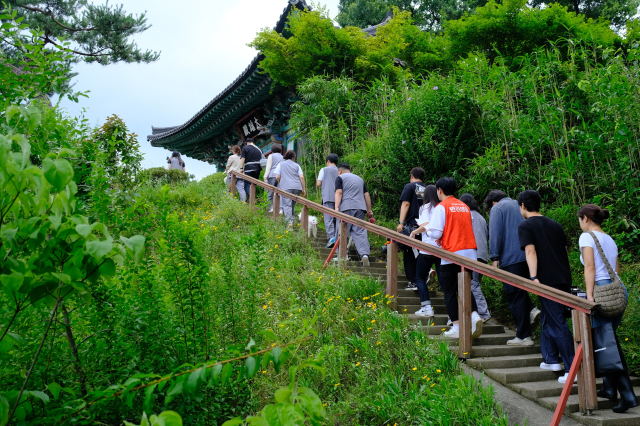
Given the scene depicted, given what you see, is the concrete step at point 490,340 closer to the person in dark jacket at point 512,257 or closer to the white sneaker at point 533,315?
the person in dark jacket at point 512,257

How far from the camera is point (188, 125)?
19078mm

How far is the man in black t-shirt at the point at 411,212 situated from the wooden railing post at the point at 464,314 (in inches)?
66.6

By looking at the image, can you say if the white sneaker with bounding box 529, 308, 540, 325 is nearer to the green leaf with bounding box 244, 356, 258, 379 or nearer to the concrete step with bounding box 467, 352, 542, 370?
the concrete step with bounding box 467, 352, 542, 370

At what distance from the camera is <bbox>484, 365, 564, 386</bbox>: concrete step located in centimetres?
419

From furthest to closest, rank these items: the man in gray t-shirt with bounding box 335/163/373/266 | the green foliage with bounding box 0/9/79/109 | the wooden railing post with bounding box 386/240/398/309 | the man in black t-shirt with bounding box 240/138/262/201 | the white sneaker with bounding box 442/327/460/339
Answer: the man in black t-shirt with bounding box 240/138/262/201 < the man in gray t-shirt with bounding box 335/163/373/266 < the wooden railing post with bounding box 386/240/398/309 < the white sneaker with bounding box 442/327/460/339 < the green foliage with bounding box 0/9/79/109

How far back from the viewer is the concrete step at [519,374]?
4191 mm

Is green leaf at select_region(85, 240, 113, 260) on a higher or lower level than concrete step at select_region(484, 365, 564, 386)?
higher

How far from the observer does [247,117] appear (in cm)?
1753

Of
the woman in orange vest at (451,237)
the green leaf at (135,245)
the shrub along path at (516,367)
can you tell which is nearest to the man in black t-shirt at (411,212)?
the shrub along path at (516,367)

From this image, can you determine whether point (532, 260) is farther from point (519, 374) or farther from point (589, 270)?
point (519, 374)

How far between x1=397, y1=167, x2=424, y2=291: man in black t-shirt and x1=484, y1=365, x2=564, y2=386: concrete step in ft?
6.96

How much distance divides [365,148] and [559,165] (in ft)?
14.8

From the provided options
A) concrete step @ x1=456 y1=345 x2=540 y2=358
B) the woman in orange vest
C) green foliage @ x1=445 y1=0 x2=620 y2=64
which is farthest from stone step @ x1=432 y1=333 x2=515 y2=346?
green foliage @ x1=445 y1=0 x2=620 y2=64

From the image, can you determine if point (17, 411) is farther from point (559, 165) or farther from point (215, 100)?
point (215, 100)
